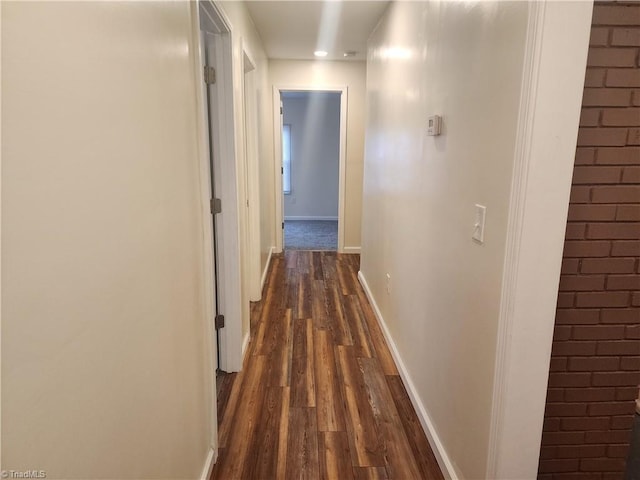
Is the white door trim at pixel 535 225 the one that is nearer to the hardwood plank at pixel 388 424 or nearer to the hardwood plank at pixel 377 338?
the hardwood plank at pixel 388 424

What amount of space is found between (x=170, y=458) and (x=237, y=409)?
98 centimetres

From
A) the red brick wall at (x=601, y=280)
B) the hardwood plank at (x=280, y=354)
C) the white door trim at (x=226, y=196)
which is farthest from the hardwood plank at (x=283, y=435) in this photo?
the red brick wall at (x=601, y=280)

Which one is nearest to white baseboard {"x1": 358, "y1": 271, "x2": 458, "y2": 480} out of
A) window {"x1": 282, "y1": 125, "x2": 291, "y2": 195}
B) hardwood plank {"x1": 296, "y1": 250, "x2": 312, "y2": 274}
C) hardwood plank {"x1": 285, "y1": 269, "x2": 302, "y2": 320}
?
hardwood plank {"x1": 285, "y1": 269, "x2": 302, "y2": 320}

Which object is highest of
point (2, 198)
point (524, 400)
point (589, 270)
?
point (2, 198)

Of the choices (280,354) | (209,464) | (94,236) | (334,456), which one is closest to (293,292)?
(280,354)

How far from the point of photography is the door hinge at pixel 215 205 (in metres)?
2.36

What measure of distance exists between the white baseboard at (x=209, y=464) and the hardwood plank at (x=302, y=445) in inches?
13.0

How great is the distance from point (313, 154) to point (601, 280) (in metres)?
6.79

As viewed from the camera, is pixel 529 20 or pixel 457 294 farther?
pixel 457 294

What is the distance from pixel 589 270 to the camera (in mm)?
1335

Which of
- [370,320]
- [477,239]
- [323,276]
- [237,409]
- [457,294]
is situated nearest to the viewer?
[477,239]

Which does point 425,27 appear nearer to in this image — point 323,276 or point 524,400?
point 524,400

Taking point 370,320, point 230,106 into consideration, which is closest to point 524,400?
point 230,106

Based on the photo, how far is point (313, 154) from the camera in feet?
25.6
